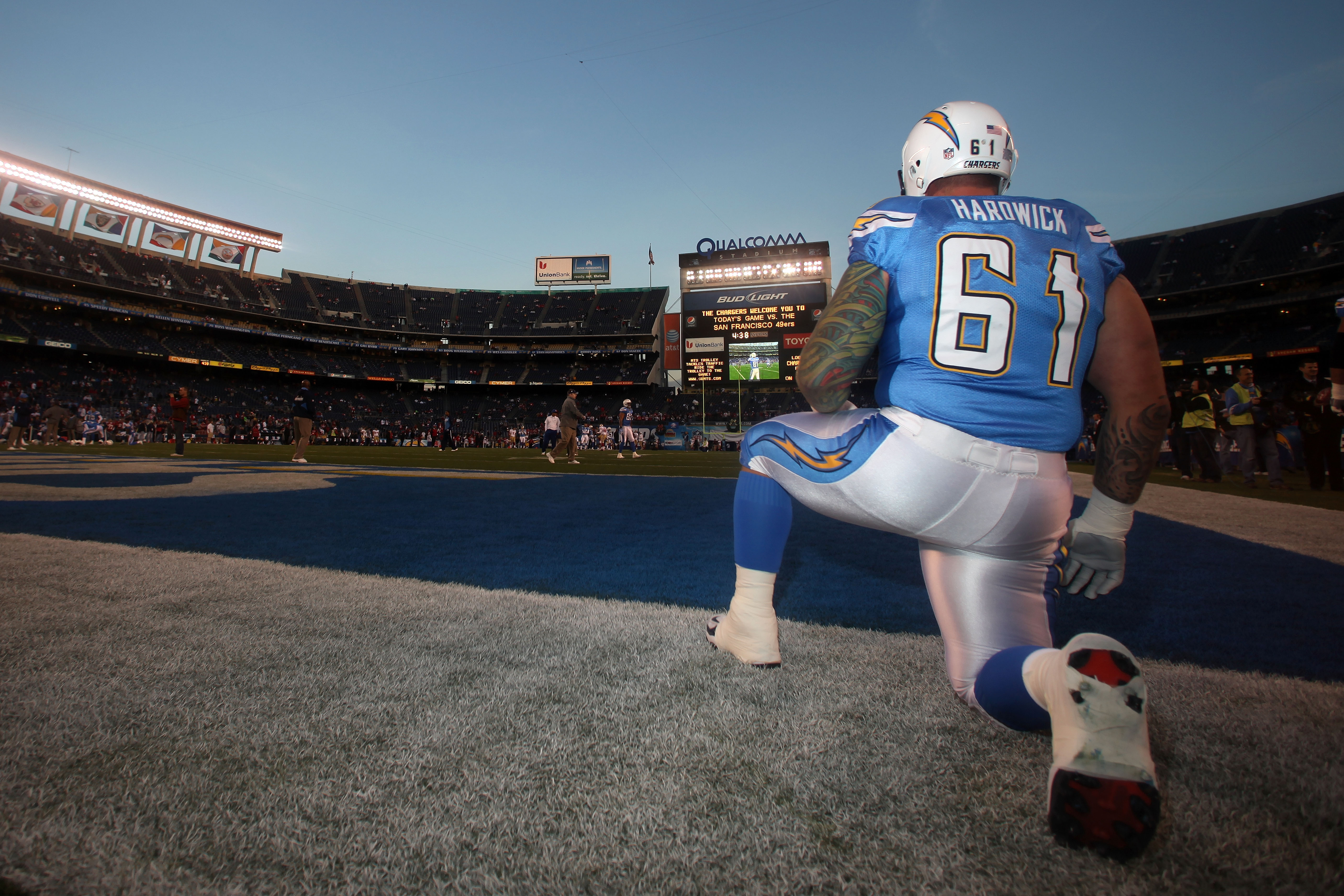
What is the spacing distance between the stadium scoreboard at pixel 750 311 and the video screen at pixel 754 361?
0.03m

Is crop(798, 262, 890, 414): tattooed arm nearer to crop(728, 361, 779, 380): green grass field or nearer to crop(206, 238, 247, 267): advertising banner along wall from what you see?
crop(728, 361, 779, 380): green grass field

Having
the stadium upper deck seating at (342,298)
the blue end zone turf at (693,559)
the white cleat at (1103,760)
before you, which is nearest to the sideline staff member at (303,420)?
the blue end zone turf at (693,559)

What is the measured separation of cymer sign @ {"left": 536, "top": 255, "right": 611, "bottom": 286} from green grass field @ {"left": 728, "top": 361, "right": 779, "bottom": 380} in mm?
20168

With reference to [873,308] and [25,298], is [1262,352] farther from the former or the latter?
[25,298]

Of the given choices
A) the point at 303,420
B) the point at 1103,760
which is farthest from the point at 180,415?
the point at 1103,760

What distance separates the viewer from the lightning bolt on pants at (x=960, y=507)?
1.42m

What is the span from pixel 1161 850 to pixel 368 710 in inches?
65.3

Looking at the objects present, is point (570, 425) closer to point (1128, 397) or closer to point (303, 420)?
point (303, 420)

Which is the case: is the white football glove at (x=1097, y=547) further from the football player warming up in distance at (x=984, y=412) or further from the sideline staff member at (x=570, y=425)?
the sideline staff member at (x=570, y=425)

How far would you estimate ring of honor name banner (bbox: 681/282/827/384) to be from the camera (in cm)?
3017

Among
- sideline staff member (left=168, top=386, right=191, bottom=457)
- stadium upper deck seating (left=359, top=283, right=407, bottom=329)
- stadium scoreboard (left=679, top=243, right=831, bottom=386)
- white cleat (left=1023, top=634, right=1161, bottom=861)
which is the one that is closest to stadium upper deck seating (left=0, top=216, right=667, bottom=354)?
stadium upper deck seating (left=359, top=283, right=407, bottom=329)

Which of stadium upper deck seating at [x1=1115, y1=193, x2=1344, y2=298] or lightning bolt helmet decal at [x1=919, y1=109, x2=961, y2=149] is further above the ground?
stadium upper deck seating at [x1=1115, y1=193, x2=1344, y2=298]

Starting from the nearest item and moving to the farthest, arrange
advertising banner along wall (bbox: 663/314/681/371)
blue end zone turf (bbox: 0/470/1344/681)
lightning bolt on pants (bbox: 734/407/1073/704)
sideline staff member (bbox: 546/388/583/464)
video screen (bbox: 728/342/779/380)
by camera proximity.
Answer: lightning bolt on pants (bbox: 734/407/1073/704)
blue end zone turf (bbox: 0/470/1344/681)
sideline staff member (bbox: 546/388/583/464)
video screen (bbox: 728/342/779/380)
advertising banner along wall (bbox: 663/314/681/371)

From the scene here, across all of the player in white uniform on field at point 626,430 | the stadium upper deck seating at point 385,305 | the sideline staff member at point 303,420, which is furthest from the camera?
the stadium upper deck seating at point 385,305
